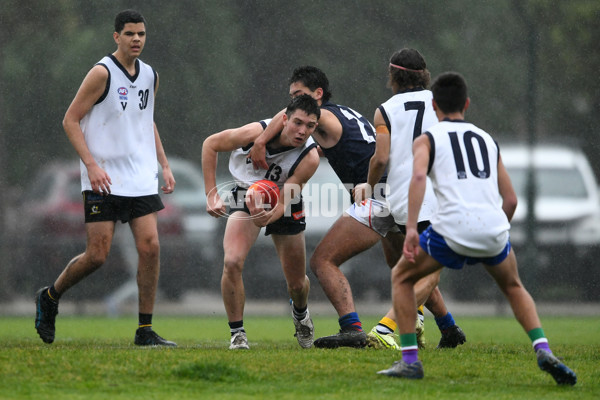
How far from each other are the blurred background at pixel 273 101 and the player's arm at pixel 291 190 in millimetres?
4412

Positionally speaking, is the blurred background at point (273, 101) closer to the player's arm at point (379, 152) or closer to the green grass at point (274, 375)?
the player's arm at point (379, 152)

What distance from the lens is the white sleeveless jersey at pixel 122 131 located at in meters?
6.62

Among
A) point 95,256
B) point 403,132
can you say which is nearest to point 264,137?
point 403,132

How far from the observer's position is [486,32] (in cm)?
1159

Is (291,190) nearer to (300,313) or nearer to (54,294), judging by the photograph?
(300,313)

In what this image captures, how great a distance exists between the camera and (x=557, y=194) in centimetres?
1139

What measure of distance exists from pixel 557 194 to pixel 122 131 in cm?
638

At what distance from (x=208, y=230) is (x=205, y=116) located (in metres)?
1.37

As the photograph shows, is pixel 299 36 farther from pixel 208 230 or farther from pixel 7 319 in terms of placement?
pixel 7 319

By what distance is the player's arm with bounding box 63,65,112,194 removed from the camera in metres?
6.43

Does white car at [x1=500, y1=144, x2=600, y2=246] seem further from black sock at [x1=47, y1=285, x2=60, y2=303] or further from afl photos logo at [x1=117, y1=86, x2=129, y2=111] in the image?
black sock at [x1=47, y1=285, x2=60, y2=303]

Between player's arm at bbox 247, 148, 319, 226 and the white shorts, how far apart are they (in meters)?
0.41

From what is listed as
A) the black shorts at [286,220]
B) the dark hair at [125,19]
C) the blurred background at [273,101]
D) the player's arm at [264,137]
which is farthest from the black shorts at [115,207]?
the blurred background at [273,101]

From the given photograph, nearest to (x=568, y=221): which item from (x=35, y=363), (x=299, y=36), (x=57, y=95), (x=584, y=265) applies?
(x=584, y=265)
